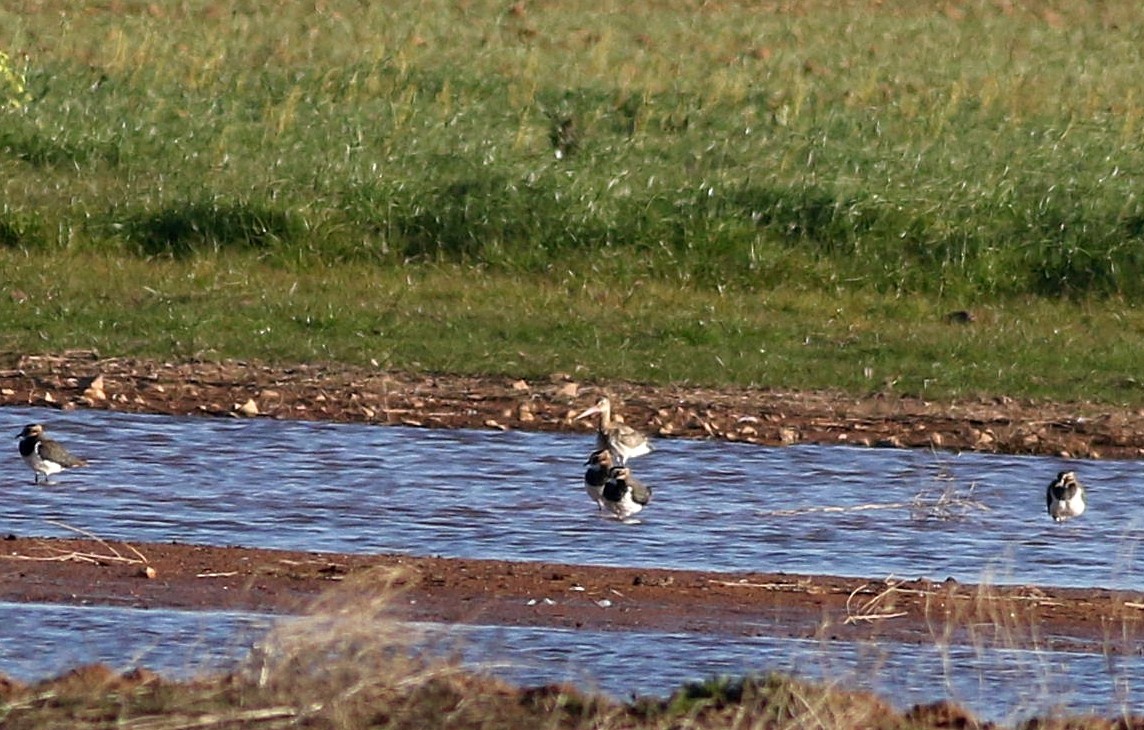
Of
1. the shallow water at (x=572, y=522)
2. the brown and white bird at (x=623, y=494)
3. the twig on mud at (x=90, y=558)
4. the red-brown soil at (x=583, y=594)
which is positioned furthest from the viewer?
the brown and white bird at (x=623, y=494)

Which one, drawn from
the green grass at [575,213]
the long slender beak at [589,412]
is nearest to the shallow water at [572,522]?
the long slender beak at [589,412]

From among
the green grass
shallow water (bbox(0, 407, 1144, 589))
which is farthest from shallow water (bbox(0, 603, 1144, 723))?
the green grass

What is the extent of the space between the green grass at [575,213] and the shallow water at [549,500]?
166 cm

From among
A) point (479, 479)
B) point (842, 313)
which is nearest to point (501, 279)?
point (842, 313)

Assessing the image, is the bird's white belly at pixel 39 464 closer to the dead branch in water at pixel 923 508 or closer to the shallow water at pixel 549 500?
the shallow water at pixel 549 500

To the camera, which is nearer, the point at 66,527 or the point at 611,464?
the point at 66,527

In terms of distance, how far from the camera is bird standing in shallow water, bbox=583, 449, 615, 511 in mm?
12367

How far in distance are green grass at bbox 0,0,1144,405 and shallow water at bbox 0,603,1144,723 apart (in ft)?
21.4

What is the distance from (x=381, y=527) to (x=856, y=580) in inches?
100

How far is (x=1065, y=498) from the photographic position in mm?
12305

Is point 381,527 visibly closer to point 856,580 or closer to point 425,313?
point 856,580

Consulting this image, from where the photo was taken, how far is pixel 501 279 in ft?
61.9

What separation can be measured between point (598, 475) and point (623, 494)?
0.37 m

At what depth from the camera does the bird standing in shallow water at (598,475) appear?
1237 cm
